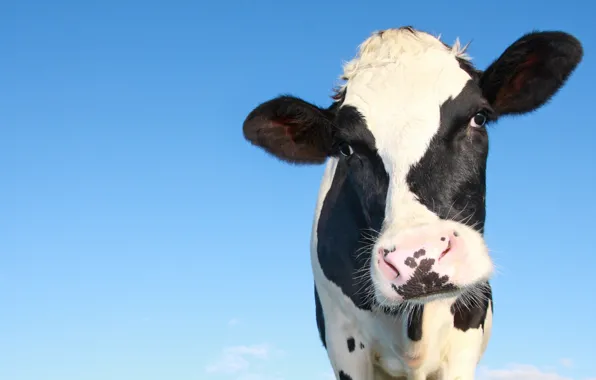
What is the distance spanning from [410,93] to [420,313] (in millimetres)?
2008

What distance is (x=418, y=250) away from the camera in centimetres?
568

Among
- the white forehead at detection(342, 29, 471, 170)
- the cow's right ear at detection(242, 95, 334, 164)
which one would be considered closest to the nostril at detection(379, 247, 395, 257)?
the white forehead at detection(342, 29, 471, 170)

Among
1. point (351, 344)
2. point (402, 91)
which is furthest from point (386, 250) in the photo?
point (351, 344)

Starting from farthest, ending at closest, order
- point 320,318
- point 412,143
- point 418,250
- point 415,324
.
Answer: point 320,318 → point 415,324 → point 412,143 → point 418,250

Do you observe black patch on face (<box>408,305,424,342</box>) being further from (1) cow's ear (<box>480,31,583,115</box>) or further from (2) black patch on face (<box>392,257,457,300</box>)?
(1) cow's ear (<box>480,31,583,115</box>)

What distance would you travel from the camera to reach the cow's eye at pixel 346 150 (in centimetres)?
711

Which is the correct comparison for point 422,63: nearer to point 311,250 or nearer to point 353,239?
point 353,239

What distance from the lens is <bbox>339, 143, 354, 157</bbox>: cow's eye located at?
280 inches

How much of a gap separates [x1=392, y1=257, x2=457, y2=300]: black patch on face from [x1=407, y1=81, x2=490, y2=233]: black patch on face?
58 centimetres

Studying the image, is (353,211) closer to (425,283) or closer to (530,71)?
(425,283)

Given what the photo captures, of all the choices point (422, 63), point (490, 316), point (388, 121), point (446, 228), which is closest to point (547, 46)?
point (422, 63)

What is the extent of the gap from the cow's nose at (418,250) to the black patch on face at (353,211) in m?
0.84

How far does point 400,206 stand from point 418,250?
557mm

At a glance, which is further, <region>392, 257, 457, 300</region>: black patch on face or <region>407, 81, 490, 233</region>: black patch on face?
<region>407, 81, 490, 233</region>: black patch on face
